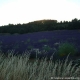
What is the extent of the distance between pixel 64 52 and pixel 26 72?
3901 mm

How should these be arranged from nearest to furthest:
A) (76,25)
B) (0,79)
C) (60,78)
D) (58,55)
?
(60,78), (0,79), (58,55), (76,25)

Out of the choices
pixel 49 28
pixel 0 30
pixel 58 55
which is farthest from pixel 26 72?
pixel 0 30

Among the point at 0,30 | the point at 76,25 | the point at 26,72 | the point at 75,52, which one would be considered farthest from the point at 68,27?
the point at 26,72

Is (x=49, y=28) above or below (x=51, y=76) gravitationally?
below

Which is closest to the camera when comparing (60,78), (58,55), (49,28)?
(60,78)

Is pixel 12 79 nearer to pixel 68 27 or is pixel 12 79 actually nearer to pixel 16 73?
pixel 16 73

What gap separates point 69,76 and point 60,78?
386 millimetres

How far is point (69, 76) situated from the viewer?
224 inches

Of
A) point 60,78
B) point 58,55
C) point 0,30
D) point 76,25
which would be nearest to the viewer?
point 60,78

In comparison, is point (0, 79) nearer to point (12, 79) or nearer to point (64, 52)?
point (12, 79)

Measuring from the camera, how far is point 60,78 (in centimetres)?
538

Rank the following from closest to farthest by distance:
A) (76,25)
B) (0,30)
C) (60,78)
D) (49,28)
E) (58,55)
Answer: (60,78), (58,55), (76,25), (49,28), (0,30)

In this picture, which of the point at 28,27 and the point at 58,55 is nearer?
the point at 58,55

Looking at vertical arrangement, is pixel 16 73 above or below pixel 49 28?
above
